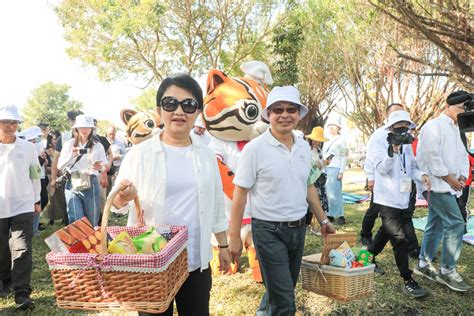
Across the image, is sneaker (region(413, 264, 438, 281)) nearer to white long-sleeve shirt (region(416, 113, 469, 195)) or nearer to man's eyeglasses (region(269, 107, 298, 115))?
white long-sleeve shirt (region(416, 113, 469, 195))

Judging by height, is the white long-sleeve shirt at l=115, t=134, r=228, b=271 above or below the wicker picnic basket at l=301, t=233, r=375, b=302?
above

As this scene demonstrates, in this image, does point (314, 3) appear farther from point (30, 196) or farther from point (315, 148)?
point (30, 196)

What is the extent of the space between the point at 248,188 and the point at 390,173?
1.92m

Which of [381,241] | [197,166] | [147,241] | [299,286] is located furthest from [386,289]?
[147,241]

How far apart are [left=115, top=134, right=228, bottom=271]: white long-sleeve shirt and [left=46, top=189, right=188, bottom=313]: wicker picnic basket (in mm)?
483

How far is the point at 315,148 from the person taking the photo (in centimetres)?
679

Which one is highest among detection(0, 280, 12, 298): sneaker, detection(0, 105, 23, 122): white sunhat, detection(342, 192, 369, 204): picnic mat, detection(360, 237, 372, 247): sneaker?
detection(0, 105, 23, 122): white sunhat

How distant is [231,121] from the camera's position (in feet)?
13.5

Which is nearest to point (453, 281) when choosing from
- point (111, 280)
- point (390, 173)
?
point (390, 173)

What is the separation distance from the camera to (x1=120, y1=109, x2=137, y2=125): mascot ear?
6531 mm

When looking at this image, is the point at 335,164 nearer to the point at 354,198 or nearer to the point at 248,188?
the point at 354,198

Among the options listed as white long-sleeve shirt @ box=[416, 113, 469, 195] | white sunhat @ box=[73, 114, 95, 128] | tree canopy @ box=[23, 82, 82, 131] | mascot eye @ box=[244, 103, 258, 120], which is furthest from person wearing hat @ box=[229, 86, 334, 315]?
tree canopy @ box=[23, 82, 82, 131]

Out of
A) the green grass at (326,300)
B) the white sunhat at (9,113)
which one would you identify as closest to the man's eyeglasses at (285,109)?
the green grass at (326,300)

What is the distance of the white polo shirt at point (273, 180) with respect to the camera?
104 inches
